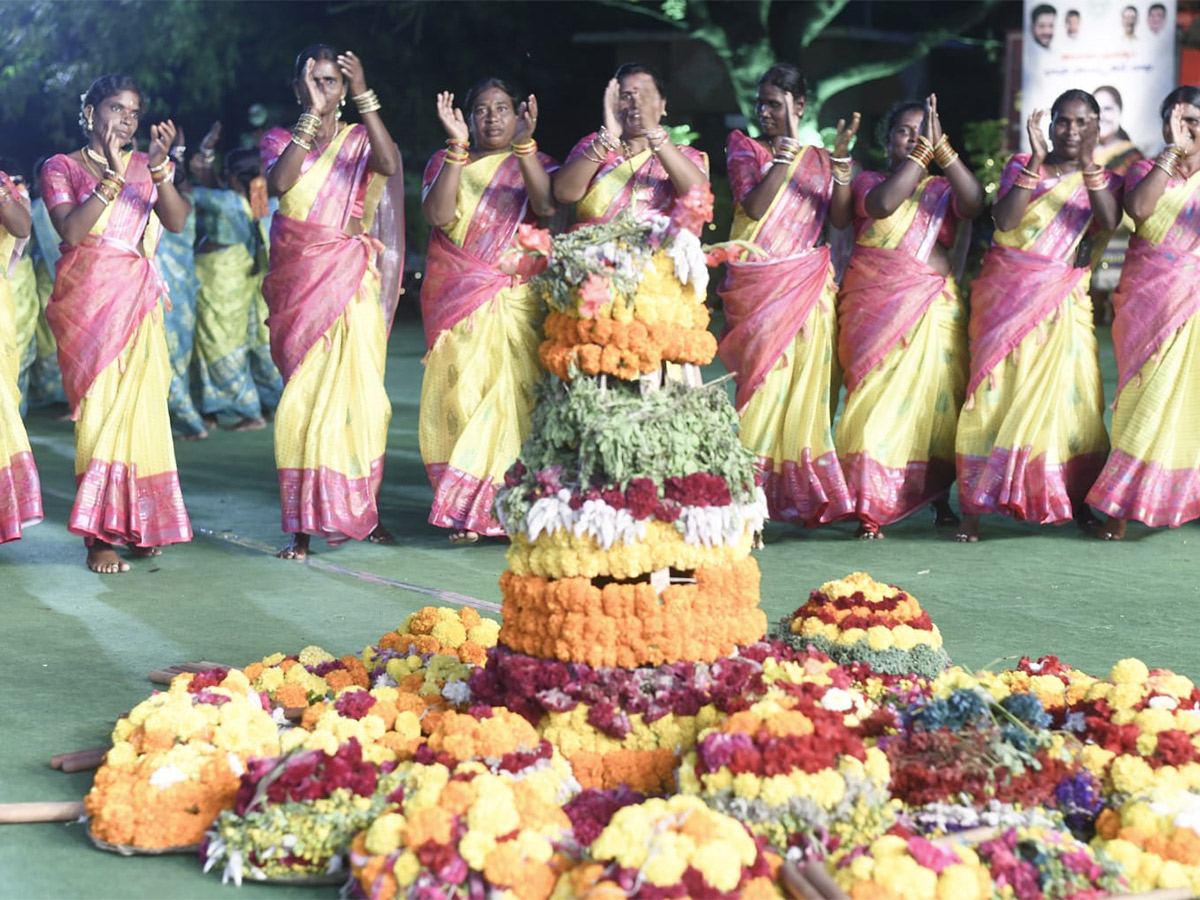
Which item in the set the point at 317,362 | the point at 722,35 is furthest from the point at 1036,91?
the point at 317,362

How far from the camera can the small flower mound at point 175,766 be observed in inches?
171

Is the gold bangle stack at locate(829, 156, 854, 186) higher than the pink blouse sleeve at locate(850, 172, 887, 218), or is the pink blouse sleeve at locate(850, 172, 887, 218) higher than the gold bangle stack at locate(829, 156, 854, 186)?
the gold bangle stack at locate(829, 156, 854, 186)

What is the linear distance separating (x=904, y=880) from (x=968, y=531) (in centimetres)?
477

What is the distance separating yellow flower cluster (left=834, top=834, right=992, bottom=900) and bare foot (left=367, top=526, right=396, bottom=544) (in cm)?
490

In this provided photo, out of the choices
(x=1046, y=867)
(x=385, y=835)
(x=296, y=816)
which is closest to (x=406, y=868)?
(x=385, y=835)

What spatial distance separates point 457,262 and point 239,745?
157 inches

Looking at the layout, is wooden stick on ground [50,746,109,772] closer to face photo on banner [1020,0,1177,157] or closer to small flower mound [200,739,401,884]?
small flower mound [200,739,401,884]

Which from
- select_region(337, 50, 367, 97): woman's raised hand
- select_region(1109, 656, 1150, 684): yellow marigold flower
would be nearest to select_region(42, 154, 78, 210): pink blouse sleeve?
select_region(337, 50, 367, 97): woman's raised hand

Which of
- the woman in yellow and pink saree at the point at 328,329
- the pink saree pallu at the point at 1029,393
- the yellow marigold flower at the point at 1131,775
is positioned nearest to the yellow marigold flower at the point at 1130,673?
the yellow marigold flower at the point at 1131,775

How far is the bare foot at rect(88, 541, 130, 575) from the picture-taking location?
779 centimetres

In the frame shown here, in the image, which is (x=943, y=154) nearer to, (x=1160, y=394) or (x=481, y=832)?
(x=1160, y=394)

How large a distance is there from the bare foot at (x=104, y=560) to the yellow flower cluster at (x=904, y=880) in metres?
4.77

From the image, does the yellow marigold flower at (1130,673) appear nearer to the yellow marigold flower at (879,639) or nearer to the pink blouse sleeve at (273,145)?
the yellow marigold flower at (879,639)

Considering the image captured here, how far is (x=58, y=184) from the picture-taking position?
7.54m
